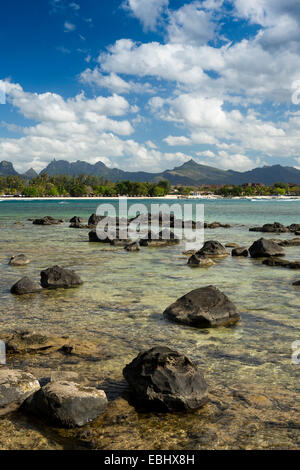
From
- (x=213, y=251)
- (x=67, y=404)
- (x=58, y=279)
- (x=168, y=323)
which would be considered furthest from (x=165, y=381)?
(x=213, y=251)

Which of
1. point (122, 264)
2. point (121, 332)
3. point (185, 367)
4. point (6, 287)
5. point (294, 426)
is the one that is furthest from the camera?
point (122, 264)

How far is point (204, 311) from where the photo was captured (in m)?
9.51

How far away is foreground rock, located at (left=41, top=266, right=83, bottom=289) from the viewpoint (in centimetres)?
1337

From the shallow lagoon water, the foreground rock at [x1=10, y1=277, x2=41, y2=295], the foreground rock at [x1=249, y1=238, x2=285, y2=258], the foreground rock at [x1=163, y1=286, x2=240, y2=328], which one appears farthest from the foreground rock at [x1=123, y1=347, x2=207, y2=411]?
the foreground rock at [x1=249, y1=238, x2=285, y2=258]

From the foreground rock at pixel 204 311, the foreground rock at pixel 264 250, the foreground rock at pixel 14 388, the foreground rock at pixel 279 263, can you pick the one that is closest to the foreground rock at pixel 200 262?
the foreground rock at pixel 279 263

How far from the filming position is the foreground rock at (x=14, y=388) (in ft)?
18.3

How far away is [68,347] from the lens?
7.75m

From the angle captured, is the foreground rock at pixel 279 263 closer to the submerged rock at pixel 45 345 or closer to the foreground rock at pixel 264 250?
the foreground rock at pixel 264 250

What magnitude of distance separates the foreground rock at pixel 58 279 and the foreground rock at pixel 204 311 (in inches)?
188

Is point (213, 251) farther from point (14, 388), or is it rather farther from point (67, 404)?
point (67, 404)
